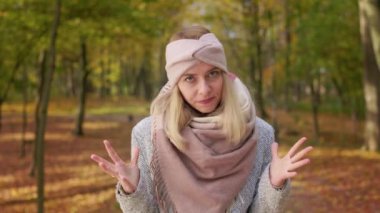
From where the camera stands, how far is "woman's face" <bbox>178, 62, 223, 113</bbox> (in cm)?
255

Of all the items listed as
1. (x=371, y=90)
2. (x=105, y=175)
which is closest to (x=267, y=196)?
(x=105, y=175)

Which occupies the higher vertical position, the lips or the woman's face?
the woman's face

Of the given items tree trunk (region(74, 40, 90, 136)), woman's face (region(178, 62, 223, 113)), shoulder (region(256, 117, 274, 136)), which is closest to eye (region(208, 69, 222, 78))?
woman's face (region(178, 62, 223, 113))

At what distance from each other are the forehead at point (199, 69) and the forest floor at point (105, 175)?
23.6 ft

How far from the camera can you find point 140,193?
2.50 metres

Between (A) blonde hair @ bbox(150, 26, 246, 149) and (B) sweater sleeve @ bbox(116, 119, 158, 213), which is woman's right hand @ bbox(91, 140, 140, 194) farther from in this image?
(A) blonde hair @ bbox(150, 26, 246, 149)

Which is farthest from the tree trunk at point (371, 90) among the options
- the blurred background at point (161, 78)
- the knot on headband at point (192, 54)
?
the knot on headband at point (192, 54)

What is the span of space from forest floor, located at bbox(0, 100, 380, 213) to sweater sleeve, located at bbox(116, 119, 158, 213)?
7087 mm

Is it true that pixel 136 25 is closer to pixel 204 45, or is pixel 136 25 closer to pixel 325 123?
pixel 204 45

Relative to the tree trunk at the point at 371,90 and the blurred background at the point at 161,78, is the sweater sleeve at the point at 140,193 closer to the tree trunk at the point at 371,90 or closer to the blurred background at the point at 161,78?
the blurred background at the point at 161,78

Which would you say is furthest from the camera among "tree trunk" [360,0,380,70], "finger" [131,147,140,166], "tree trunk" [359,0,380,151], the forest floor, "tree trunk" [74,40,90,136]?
"tree trunk" [74,40,90,136]

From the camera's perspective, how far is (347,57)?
61.8ft

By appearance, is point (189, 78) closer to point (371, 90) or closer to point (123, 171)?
point (123, 171)

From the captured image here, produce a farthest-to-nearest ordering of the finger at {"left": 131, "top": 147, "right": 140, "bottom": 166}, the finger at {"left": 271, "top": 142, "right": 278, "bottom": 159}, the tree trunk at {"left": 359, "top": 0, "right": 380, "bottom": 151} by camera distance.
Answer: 1. the tree trunk at {"left": 359, "top": 0, "right": 380, "bottom": 151}
2. the finger at {"left": 271, "top": 142, "right": 278, "bottom": 159}
3. the finger at {"left": 131, "top": 147, "right": 140, "bottom": 166}
